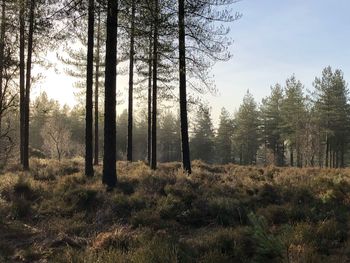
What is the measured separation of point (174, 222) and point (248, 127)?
6222 cm

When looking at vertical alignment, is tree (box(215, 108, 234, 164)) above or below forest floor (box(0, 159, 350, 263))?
above

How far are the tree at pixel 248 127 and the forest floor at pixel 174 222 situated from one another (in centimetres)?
5592

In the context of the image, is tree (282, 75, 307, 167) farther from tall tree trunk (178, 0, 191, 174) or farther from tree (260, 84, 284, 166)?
tall tree trunk (178, 0, 191, 174)

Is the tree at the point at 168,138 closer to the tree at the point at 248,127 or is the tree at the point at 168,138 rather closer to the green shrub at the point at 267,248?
the tree at the point at 248,127

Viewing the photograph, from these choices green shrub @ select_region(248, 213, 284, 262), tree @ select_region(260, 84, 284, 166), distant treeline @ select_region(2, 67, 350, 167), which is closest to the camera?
green shrub @ select_region(248, 213, 284, 262)

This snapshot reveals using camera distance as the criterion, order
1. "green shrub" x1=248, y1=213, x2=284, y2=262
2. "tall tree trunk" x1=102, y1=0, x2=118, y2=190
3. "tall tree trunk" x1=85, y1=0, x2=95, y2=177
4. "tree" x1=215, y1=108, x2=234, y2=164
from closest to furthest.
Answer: "green shrub" x1=248, y1=213, x2=284, y2=262, "tall tree trunk" x1=102, y1=0, x2=118, y2=190, "tall tree trunk" x1=85, y1=0, x2=95, y2=177, "tree" x1=215, y1=108, x2=234, y2=164

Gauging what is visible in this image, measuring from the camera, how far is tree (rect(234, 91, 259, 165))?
70.0 metres

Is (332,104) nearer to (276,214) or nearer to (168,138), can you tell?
(168,138)

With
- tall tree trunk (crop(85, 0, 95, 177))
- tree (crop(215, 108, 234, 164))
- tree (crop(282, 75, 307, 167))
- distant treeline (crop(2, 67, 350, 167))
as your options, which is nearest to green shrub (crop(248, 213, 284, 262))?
tall tree trunk (crop(85, 0, 95, 177))

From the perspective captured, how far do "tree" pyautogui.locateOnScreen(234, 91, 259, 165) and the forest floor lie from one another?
5592 centimetres

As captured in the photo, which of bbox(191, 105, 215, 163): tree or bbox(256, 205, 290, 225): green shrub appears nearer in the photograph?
bbox(256, 205, 290, 225): green shrub

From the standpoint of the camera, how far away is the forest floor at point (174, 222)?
19.9 ft

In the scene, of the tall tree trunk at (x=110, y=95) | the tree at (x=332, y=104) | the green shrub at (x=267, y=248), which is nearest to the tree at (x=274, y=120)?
the tree at (x=332, y=104)

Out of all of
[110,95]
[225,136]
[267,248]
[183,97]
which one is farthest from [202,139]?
[267,248]
